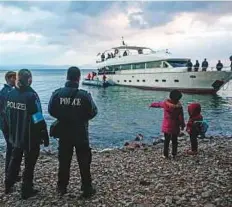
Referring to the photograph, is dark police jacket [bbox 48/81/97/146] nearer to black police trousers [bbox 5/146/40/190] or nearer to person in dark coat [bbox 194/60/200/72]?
black police trousers [bbox 5/146/40/190]

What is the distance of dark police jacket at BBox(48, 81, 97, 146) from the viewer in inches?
241

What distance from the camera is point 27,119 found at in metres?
6.31

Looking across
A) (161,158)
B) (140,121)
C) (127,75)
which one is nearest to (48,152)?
(161,158)

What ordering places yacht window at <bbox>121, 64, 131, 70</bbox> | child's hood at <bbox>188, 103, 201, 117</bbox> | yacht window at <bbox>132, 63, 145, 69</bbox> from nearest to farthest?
child's hood at <bbox>188, 103, 201, 117</bbox> → yacht window at <bbox>132, 63, 145, 69</bbox> → yacht window at <bbox>121, 64, 131, 70</bbox>

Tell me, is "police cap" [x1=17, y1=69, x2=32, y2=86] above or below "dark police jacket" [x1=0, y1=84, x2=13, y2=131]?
above

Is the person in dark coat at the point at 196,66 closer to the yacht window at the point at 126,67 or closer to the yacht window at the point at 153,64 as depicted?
the yacht window at the point at 153,64

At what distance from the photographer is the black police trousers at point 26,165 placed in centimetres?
641

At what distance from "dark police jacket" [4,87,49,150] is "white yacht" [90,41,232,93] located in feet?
130

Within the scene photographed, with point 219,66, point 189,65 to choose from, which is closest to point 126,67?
point 189,65

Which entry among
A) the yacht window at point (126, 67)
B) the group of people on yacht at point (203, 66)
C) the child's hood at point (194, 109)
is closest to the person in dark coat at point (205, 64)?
the group of people on yacht at point (203, 66)

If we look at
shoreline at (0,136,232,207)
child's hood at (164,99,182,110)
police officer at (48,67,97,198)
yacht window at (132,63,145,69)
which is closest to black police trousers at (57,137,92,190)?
police officer at (48,67,97,198)

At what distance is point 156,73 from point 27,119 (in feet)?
144

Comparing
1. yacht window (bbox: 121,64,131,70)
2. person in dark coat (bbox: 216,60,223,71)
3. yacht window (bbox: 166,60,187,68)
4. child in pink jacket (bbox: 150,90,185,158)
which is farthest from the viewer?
yacht window (bbox: 121,64,131,70)

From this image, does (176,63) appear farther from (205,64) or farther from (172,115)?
(172,115)
